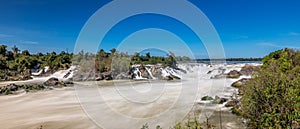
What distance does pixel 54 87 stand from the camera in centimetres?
1642

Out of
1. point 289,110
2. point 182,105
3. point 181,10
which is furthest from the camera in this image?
point 182,105

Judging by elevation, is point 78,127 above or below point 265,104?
below

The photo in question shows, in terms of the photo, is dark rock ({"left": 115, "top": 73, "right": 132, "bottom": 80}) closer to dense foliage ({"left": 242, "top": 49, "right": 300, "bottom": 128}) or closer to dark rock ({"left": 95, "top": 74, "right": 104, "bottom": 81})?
dark rock ({"left": 95, "top": 74, "right": 104, "bottom": 81})

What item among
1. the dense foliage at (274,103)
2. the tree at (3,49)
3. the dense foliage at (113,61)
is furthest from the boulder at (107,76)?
the dense foliage at (274,103)

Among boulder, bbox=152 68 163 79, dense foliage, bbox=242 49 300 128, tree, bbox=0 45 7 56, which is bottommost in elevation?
dense foliage, bbox=242 49 300 128

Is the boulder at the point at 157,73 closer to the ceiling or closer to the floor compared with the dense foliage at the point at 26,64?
closer to the floor

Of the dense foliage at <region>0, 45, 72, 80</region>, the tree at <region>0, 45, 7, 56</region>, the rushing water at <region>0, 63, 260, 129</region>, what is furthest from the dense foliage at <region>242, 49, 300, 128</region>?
the tree at <region>0, 45, 7, 56</region>

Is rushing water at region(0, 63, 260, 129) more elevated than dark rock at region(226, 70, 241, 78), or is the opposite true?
dark rock at region(226, 70, 241, 78)

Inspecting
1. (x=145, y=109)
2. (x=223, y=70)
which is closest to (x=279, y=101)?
(x=145, y=109)

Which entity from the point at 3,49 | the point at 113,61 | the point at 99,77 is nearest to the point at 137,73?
the point at 113,61

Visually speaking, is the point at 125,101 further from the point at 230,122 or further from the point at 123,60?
the point at 123,60

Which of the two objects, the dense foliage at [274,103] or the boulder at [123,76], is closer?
the dense foliage at [274,103]

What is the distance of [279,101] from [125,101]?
853 cm

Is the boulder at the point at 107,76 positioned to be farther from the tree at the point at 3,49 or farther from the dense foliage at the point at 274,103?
the dense foliage at the point at 274,103
